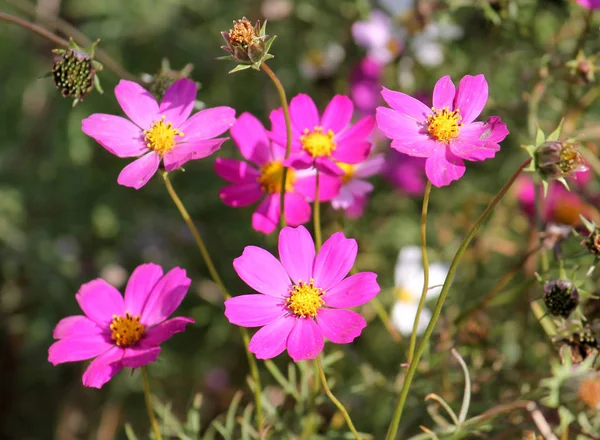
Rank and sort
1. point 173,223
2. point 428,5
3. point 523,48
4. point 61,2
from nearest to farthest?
1. point 523,48
2. point 428,5
3. point 173,223
4. point 61,2

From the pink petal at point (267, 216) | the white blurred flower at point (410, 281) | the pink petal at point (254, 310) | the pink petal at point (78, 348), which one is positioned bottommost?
the white blurred flower at point (410, 281)

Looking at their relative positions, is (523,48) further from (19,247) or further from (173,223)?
(19,247)

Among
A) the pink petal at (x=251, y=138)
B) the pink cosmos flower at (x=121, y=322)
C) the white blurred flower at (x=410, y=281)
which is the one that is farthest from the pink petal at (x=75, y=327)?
the white blurred flower at (x=410, y=281)

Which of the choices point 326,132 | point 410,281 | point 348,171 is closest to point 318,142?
point 326,132

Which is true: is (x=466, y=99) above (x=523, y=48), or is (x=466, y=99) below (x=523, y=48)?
below

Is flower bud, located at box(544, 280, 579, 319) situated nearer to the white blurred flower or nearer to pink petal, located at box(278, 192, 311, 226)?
pink petal, located at box(278, 192, 311, 226)

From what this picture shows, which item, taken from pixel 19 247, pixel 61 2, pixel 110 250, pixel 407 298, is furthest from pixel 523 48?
pixel 61 2

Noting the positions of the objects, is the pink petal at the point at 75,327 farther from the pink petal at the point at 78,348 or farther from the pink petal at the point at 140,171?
the pink petal at the point at 140,171
